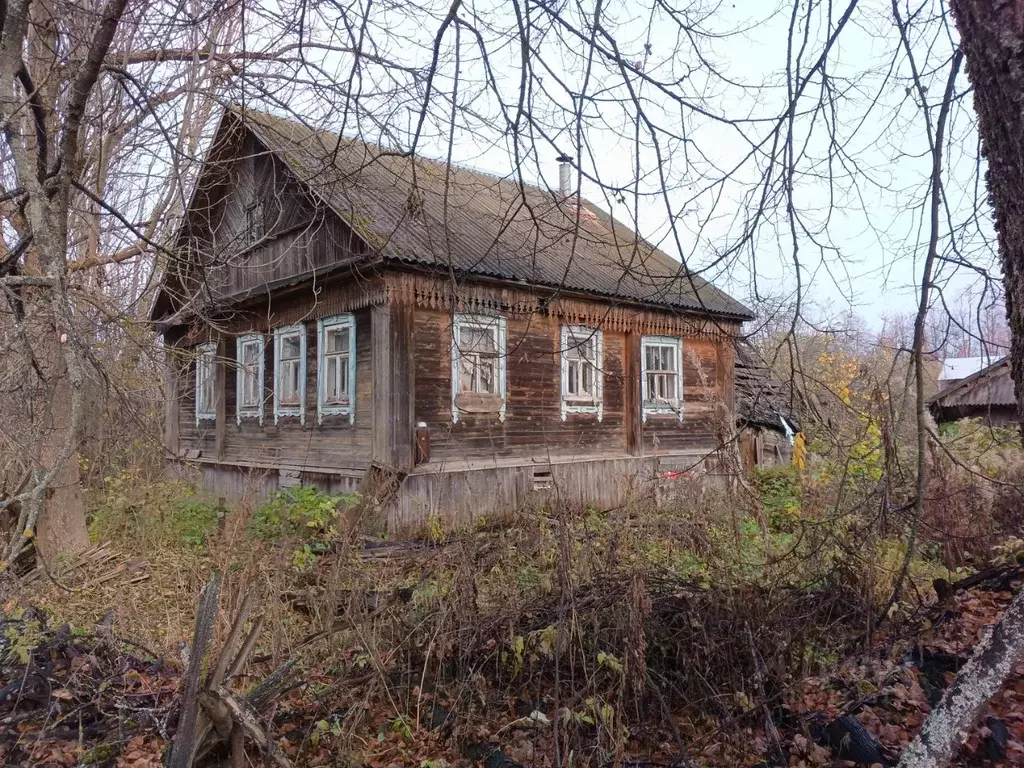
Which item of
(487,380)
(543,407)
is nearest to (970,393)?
(543,407)

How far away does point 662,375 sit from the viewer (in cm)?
1260

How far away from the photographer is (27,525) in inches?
105

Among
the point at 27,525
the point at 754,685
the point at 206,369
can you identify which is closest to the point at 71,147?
the point at 27,525

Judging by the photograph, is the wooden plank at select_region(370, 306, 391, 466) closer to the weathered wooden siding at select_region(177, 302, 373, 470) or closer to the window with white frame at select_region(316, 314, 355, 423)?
the weathered wooden siding at select_region(177, 302, 373, 470)

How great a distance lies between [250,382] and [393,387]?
454cm

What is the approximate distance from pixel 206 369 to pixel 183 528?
5.87 metres

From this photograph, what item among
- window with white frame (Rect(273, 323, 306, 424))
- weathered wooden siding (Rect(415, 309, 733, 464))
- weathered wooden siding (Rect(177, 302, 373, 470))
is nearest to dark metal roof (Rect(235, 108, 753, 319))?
weathered wooden siding (Rect(415, 309, 733, 464))

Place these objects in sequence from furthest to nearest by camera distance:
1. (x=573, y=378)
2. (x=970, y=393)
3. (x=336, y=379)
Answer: (x=970, y=393), (x=573, y=378), (x=336, y=379)

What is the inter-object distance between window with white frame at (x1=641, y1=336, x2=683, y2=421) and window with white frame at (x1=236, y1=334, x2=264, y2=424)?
6971 mm

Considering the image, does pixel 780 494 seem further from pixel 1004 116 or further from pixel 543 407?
pixel 1004 116

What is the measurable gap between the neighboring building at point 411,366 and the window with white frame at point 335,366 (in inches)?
1.2

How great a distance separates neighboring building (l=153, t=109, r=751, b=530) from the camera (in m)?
8.89

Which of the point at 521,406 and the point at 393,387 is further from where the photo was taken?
the point at 521,406

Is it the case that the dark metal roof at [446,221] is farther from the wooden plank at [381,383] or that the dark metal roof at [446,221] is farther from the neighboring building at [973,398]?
the neighboring building at [973,398]
